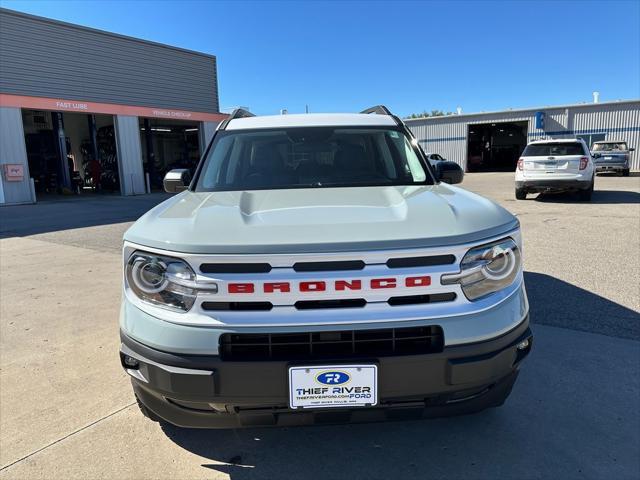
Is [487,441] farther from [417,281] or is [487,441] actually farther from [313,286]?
[313,286]

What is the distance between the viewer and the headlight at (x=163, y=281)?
6.17 feet

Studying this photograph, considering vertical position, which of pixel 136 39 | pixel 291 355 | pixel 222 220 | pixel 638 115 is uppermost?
pixel 136 39

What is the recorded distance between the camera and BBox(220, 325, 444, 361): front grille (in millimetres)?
1819

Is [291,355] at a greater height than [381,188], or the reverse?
[381,188]

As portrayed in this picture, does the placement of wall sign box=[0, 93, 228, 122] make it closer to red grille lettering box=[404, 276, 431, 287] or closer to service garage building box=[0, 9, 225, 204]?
service garage building box=[0, 9, 225, 204]

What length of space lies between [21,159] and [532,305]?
62.9ft

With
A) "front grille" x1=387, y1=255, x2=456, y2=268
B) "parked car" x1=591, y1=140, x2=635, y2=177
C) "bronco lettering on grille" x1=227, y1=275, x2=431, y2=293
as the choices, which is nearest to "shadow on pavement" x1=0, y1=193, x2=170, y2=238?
"bronco lettering on grille" x1=227, y1=275, x2=431, y2=293

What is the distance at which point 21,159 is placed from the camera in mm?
17500

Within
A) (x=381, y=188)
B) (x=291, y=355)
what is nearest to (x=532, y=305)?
(x=381, y=188)

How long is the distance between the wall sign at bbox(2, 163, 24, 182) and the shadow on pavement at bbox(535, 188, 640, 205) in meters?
18.1

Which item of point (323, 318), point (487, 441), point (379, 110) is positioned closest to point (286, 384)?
point (323, 318)

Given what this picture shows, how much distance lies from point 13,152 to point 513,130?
35118 mm

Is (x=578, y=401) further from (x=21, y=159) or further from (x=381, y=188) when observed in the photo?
(x=21, y=159)

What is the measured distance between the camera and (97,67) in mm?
20266
